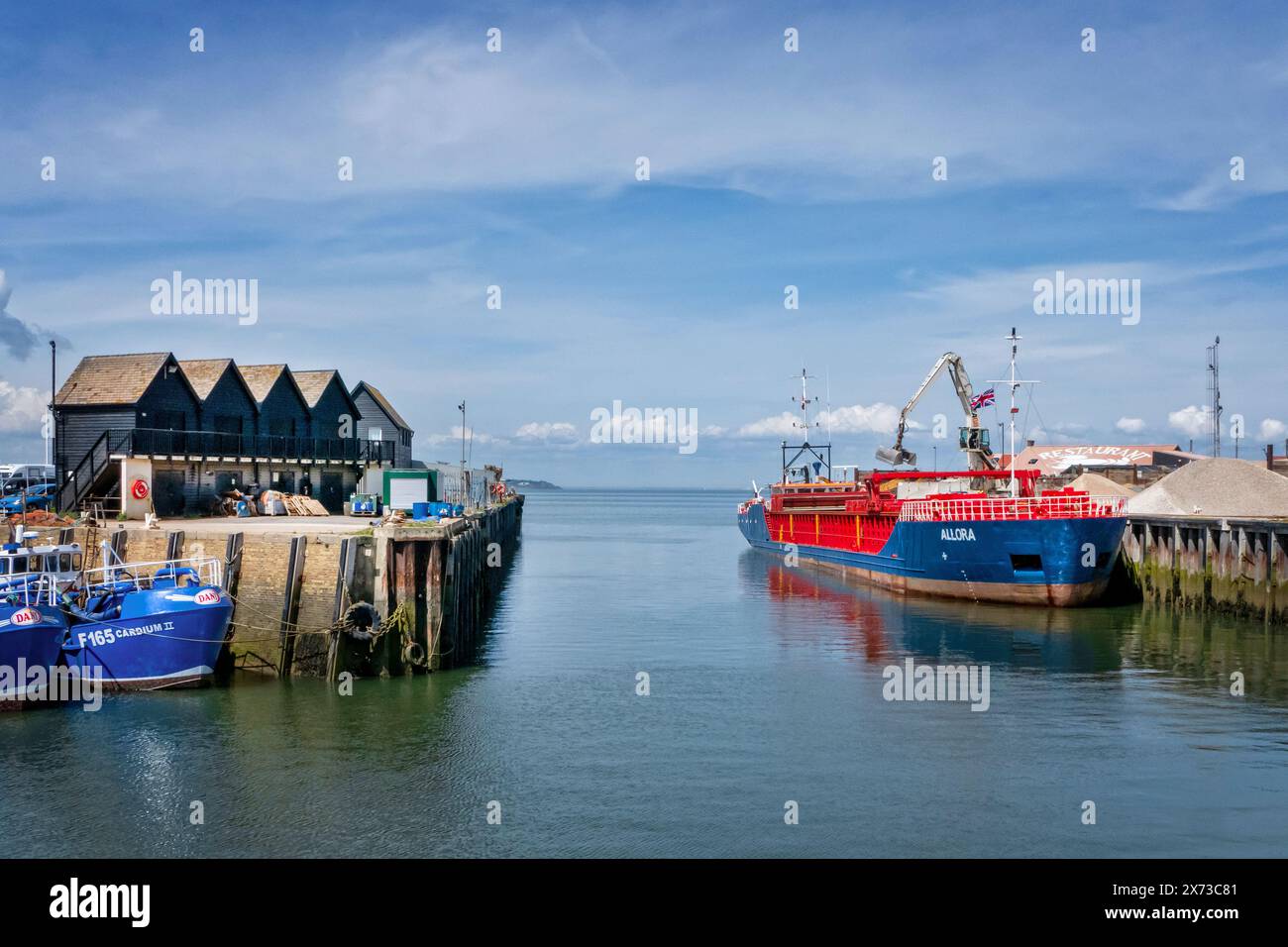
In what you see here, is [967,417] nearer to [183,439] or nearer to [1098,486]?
[1098,486]

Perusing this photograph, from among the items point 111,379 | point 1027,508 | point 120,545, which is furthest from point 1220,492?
point 111,379

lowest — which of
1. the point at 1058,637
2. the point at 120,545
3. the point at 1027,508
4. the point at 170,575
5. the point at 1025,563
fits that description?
the point at 1058,637

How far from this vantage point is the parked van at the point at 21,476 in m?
48.5

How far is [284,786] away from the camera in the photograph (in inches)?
695

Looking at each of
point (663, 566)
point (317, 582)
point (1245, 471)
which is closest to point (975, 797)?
point (317, 582)

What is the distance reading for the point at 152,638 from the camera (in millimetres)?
24016

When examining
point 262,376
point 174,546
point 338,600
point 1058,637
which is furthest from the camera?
point 262,376

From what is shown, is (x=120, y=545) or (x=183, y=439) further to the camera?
(x=183, y=439)

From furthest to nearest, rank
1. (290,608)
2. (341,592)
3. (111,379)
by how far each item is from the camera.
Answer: (111,379) → (290,608) → (341,592)

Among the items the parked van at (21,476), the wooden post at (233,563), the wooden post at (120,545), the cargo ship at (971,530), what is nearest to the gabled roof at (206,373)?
the parked van at (21,476)

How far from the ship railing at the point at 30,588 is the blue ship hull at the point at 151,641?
0.97 m

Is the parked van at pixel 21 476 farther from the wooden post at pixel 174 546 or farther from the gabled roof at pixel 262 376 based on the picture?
the wooden post at pixel 174 546

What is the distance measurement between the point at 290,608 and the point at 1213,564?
32388 millimetres

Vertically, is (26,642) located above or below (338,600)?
below
